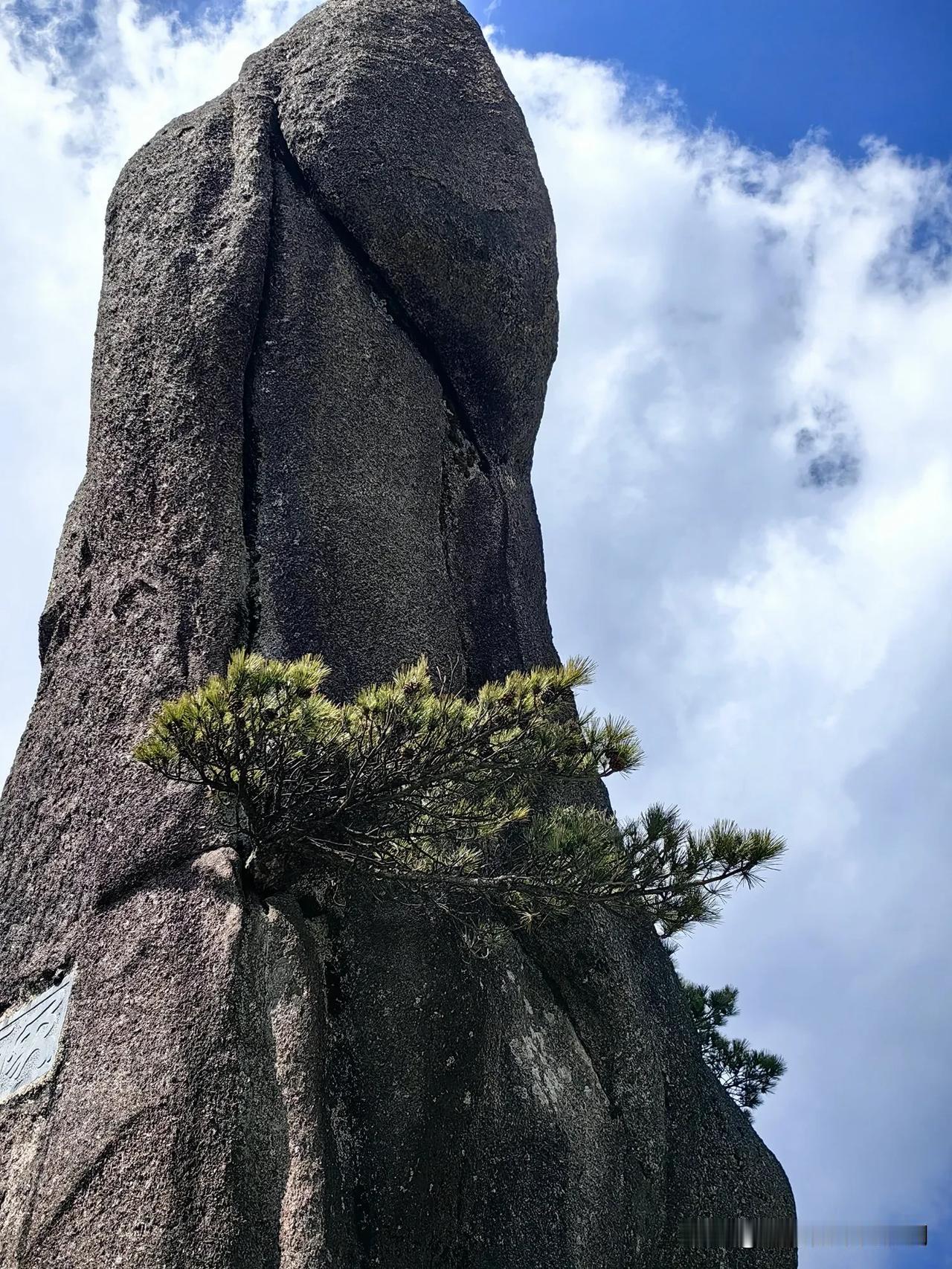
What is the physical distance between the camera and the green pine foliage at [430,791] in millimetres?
4812

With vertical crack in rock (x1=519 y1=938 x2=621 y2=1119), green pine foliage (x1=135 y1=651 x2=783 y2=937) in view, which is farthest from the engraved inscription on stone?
vertical crack in rock (x1=519 y1=938 x2=621 y2=1119)

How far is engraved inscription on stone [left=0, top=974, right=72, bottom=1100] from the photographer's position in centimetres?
538

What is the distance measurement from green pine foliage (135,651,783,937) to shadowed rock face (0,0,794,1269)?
1.05 ft

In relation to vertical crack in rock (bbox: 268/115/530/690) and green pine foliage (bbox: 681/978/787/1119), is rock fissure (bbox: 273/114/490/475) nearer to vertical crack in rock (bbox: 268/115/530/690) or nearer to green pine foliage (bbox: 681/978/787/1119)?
vertical crack in rock (bbox: 268/115/530/690)

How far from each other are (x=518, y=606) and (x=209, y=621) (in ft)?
7.10

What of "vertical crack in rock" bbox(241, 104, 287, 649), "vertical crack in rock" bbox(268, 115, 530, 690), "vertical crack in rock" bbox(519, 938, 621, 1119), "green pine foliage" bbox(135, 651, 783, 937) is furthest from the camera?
"vertical crack in rock" bbox(268, 115, 530, 690)

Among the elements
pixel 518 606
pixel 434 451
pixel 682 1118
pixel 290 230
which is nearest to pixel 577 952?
pixel 682 1118

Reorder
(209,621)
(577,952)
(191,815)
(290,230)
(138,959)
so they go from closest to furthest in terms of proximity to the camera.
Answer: (138,959) → (191,815) → (209,621) → (577,952) → (290,230)

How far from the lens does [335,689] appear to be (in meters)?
6.38

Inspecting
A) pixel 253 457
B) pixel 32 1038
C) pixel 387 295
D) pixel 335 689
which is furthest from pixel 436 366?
pixel 32 1038

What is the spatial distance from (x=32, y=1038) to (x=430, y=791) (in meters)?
1.93

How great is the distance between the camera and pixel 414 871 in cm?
570

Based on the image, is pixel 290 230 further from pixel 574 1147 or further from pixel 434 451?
pixel 574 1147

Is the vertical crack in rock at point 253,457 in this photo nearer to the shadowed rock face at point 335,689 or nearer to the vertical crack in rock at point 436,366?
the shadowed rock face at point 335,689
